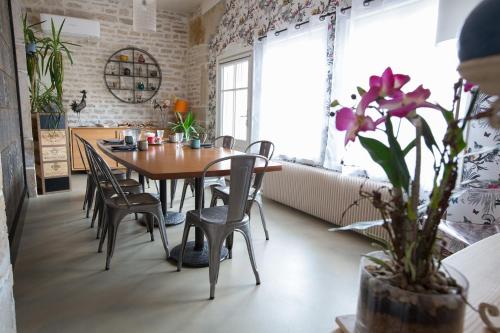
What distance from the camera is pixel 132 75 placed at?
6500mm

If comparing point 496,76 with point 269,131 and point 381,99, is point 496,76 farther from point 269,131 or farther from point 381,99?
point 269,131

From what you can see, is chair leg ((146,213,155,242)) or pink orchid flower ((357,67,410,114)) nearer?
pink orchid flower ((357,67,410,114))

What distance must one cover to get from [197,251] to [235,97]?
10.9ft

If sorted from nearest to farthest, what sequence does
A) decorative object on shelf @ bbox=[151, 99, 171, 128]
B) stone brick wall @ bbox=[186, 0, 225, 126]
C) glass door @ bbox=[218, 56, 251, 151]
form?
glass door @ bbox=[218, 56, 251, 151]
stone brick wall @ bbox=[186, 0, 225, 126]
decorative object on shelf @ bbox=[151, 99, 171, 128]

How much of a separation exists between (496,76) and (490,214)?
223cm

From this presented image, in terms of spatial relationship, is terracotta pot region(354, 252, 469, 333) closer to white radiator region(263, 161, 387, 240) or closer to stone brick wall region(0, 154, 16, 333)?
stone brick wall region(0, 154, 16, 333)

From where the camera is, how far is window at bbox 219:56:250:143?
5078 millimetres

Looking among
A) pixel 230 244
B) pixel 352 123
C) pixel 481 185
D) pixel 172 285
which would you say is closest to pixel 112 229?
pixel 172 285

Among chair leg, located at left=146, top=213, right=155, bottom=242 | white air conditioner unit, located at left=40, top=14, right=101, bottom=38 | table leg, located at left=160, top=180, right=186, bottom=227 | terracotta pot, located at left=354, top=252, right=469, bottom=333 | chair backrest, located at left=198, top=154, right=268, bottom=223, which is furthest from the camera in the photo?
white air conditioner unit, located at left=40, top=14, right=101, bottom=38

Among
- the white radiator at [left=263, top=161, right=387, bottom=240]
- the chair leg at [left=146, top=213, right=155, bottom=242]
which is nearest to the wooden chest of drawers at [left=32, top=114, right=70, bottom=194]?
the chair leg at [left=146, top=213, right=155, bottom=242]

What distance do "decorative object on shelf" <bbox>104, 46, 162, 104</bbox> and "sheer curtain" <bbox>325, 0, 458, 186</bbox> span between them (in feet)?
15.0

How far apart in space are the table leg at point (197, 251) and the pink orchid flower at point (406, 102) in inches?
73.3

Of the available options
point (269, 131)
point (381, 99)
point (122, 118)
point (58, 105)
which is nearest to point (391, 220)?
point (381, 99)

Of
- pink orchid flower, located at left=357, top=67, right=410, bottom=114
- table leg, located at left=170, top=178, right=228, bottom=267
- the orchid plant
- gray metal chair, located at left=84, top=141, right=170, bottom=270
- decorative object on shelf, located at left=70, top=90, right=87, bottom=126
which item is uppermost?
decorative object on shelf, located at left=70, top=90, right=87, bottom=126
